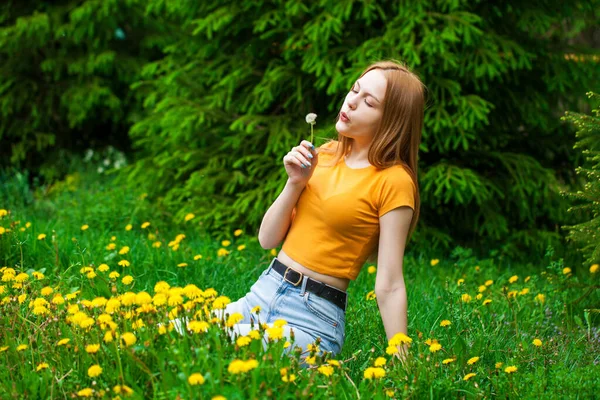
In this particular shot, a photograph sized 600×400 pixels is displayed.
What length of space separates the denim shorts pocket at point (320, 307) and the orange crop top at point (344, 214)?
0.10 metres

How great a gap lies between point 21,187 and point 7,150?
3.94 feet

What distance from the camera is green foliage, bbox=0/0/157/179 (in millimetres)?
6914

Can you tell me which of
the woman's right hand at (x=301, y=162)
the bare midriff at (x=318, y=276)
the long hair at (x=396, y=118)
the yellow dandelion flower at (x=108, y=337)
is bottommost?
the yellow dandelion flower at (x=108, y=337)

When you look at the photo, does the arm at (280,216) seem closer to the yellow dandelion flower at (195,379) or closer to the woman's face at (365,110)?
the woman's face at (365,110)

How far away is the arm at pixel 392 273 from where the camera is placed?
2.65 m

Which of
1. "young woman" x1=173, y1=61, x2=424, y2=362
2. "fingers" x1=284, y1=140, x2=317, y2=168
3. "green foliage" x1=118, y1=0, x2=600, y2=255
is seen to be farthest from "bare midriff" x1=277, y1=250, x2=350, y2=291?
"green foliage" x1=118, y1=0, x2=600, y2=255

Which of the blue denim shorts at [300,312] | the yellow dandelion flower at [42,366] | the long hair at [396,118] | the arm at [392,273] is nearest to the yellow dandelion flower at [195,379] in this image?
the yellow dandelion flower at [42,366]

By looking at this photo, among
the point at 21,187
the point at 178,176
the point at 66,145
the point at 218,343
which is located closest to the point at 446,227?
the point at 178,176

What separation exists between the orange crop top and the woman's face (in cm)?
15

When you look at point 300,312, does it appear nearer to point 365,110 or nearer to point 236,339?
point 236,339

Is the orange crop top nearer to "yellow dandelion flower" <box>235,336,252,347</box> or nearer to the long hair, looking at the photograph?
the long hair

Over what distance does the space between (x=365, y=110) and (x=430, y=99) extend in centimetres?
208

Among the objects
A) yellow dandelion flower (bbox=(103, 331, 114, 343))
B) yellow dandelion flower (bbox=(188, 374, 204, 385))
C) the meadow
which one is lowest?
the meadow

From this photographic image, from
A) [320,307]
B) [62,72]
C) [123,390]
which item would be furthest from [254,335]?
[62,72]
